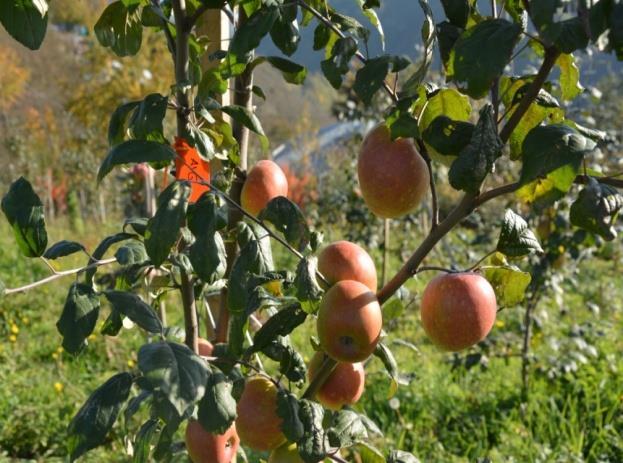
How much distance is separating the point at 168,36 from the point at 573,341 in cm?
230

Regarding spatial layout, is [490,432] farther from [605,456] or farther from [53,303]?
[53,303]

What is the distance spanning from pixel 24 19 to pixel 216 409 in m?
0.49

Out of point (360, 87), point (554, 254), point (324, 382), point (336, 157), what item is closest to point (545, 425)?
point (554, 254)

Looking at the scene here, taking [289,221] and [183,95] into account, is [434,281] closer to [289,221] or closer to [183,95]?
[289,221]

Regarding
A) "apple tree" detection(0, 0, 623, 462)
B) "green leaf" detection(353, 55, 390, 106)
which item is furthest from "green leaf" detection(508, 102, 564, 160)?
"green leaf" detection(353, 55, 390, 106)

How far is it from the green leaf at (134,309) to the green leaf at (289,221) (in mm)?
184

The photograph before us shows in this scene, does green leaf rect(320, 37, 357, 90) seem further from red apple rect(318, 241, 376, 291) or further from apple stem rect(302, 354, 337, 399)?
apple stem rect(302, 354, 337, 399)

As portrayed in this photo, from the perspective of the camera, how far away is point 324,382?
101cm

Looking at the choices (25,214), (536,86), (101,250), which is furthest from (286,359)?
(536,86)

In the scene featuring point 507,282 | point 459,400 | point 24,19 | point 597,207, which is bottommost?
point 459,400

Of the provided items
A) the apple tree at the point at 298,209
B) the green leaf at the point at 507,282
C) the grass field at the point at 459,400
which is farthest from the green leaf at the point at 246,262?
the grass field at the point at 459,400

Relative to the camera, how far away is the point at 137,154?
2.37 feet

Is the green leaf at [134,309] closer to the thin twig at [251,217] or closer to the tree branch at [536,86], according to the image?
the thin twig at [251,217]

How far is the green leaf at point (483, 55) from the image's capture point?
60 centimetres
